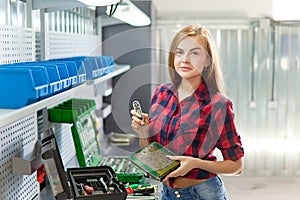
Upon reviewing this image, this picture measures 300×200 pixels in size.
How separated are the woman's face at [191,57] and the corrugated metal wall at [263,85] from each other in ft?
8.41

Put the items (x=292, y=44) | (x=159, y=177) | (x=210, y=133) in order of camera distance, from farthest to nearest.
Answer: (x=292, y=44) → (x=210, y=133) → (x=159, y=177)

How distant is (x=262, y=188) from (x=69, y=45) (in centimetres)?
230

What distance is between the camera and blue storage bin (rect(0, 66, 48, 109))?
1.31 metres

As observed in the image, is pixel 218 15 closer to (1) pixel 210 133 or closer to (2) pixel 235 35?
(2) pixel 235 35

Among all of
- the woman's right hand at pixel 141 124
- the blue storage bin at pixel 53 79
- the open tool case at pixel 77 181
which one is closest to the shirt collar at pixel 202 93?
the woman's right hand at pixel 141 124

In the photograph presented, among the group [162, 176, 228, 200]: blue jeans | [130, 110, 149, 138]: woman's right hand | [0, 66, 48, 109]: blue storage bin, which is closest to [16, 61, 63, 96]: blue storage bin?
[0, 66, 48, 109]: blue storage bin

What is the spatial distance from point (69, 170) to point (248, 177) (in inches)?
121

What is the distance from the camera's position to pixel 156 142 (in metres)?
2.04

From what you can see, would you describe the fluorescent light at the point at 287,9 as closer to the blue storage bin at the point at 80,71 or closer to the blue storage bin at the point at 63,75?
the blue storage bin at the point at 80,71

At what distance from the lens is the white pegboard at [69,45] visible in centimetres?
254

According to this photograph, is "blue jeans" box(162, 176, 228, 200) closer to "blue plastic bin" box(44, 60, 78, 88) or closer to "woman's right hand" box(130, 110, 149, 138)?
"woman's right hand" box(130, 110, 149, 138)

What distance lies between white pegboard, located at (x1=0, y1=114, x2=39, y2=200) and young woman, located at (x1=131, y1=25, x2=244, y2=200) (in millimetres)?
468

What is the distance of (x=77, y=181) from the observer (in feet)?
6.30

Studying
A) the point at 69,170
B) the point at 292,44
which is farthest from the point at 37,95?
the point at 292,44
